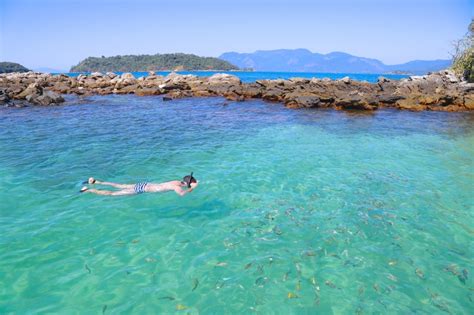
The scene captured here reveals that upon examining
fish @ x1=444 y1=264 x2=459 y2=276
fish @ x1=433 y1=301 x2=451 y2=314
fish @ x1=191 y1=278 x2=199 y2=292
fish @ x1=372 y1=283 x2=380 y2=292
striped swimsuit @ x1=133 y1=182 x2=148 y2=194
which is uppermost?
striped swimsuit @ x1=133 y1=182 x2=148 y2=194

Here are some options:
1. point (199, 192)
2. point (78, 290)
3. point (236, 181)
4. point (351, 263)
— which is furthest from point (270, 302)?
point (236, 181)

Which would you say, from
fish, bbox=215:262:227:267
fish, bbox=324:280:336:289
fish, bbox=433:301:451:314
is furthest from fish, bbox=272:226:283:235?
fish, bbox=433:301:451:314

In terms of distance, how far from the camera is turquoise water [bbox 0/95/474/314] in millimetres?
5367

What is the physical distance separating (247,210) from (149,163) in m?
5.66

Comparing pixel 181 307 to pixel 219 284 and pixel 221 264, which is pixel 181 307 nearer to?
pixel 219 284

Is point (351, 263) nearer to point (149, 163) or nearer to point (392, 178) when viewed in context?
point (392, 178)

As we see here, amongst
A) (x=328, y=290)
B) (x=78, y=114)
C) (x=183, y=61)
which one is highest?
(x=183, y=61)

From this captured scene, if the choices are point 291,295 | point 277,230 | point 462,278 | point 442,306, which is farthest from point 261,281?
point 462,278

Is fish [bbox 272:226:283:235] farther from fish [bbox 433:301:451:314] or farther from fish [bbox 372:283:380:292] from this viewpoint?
fish [bbox 433:301:451:314]

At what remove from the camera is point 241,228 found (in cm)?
761

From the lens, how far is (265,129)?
62.3ft

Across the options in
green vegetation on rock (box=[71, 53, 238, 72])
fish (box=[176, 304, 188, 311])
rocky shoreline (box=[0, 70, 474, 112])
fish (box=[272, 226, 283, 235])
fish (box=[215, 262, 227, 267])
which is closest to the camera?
fish (box=[176, 304, 188, 311])

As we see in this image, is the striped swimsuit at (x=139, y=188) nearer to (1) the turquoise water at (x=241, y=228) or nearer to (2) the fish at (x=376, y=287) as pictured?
(1) the turquoise water at (x=241, y=228)

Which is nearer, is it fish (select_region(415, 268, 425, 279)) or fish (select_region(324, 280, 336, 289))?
fish (select_region(324, 280, 336, 289))
